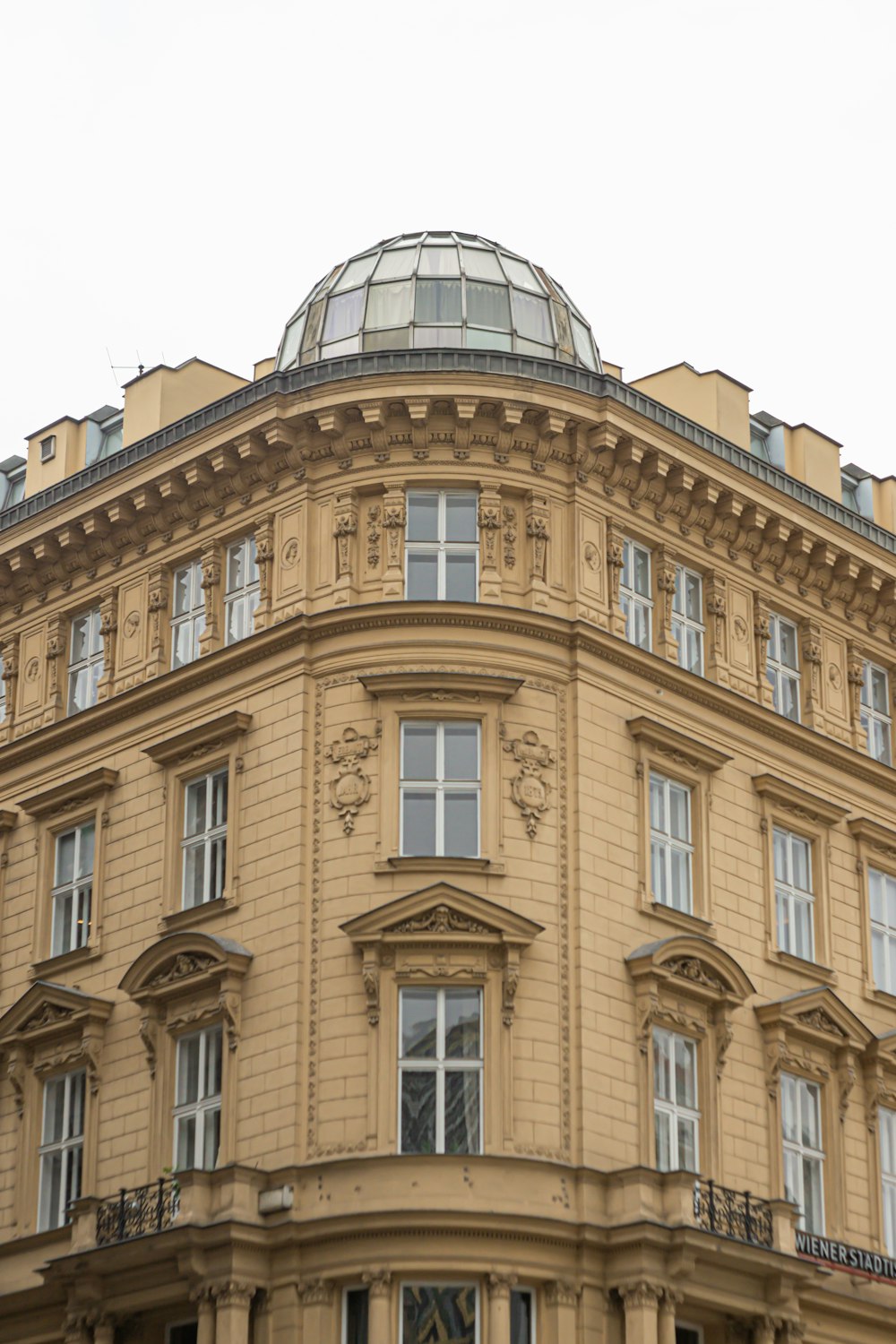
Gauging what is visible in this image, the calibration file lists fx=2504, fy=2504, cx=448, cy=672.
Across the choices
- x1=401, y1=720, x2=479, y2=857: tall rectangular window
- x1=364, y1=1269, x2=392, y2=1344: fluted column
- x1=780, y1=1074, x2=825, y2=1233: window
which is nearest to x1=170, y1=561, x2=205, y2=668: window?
x1=401, y1=720, x2=479, y2=857: tall rectangular window

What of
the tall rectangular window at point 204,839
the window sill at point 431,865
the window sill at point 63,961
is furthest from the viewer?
the window sill at point 63,961

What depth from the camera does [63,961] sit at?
144 feet

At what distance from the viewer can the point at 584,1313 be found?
3750 cm

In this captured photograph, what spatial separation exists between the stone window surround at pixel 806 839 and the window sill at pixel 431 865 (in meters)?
6.49

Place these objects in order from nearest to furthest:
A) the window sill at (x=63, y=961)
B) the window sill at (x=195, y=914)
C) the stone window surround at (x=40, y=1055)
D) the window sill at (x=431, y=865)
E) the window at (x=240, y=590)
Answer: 1. the window sill at (x=431, y=865)
2. the window sill at (x=195, y=914)
3. the stone window surround at (x=40, y=1055)
4. the window sill at (x=63, y=961)
5. the window at (x=240, y=590)

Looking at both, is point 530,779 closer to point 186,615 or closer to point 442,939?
point 442,939

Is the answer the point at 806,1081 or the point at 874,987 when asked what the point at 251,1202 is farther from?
the point at 874,987

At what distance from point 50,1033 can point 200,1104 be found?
13.1ft

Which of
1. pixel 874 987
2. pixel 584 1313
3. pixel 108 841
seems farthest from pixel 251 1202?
pixel 874 987

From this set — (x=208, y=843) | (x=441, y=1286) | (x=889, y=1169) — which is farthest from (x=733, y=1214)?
(x=208, y=843)

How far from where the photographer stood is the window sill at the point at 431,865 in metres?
39.6

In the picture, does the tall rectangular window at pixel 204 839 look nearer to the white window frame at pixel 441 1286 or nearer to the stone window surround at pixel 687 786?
the stone window surround at pixel 687 786


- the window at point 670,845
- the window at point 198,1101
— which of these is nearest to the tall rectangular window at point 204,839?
the window at point 198,1101

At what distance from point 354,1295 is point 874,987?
12.9m
